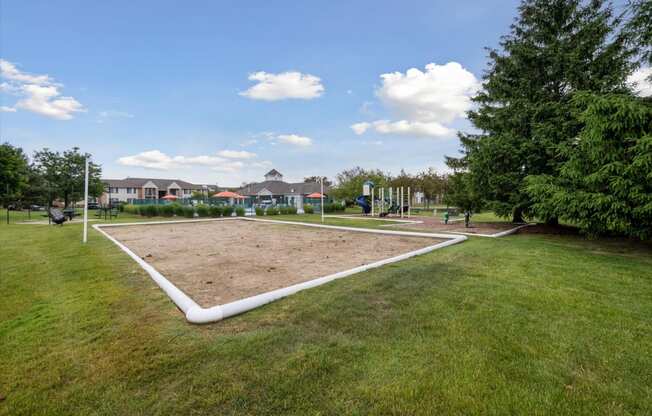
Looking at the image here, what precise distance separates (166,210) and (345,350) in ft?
78.3

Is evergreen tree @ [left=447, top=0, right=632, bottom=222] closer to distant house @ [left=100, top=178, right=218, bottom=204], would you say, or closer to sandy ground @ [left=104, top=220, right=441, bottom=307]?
sandy ground @ [left=104, top=220, right=441, bottom=307]

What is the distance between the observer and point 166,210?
885 inches

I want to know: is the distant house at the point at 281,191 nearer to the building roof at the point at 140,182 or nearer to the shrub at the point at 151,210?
the building roof at the point at 140,182

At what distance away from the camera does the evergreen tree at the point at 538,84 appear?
10258 millimetres

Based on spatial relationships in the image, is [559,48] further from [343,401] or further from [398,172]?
[398,172]

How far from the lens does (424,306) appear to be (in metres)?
3.34

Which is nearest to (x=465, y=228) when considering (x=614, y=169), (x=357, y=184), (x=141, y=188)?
(x=614, y=169)

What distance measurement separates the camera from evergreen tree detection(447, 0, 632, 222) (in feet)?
33.7

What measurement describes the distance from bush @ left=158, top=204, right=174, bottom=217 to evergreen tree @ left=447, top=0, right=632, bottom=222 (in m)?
21.2

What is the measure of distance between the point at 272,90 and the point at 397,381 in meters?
30.2

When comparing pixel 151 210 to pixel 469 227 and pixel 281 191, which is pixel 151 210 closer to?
pixel 469 227

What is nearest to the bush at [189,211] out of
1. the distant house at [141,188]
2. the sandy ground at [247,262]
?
the sandy ground at [247,262]

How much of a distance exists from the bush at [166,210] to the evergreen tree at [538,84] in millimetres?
21244

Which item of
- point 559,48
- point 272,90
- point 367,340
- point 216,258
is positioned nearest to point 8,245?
point 216,258
